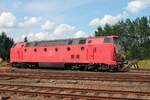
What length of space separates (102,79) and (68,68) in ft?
38.5

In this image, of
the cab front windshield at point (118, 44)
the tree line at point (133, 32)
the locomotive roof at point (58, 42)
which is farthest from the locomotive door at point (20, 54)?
the tree line at point (133, 32)

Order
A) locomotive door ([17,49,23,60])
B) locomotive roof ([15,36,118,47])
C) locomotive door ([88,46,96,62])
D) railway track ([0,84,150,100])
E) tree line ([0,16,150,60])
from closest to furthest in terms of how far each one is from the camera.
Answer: railway track ([0,84,150,100]), locomotive door ([88,46,96,62]), locomotive roof ([15,36,118,47]), locomotive door ([17,49,23,60]), tree line ([0,16,150,60])

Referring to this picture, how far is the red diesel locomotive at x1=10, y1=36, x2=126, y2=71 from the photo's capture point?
93.0 feet

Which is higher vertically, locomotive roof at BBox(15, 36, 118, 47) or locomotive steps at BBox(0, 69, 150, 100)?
locomotive roof at BBox(15, 36, 118, 47)

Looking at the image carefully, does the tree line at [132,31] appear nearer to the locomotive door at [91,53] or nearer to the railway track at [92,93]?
the locomotive door at [91,53]

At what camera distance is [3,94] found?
1535cm

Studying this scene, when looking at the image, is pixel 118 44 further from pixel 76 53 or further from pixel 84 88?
pixel 84 88

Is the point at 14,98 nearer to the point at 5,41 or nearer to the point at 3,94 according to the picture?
the point at 3,94

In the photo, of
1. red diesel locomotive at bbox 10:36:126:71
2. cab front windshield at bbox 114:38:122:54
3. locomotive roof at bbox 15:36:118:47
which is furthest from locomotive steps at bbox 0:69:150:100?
locomotive roof at bbox 15:36:118:47

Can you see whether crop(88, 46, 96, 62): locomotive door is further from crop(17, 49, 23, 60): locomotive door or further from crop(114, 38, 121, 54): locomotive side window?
crop(17, 49, 23, 60): locomotive door

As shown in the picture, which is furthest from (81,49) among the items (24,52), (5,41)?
(5,41)

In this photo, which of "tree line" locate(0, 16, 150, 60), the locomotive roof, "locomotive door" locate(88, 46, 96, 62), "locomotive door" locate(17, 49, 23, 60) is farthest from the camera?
"tree line" locate(0, 16, 150, 60)

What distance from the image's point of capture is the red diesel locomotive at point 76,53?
2834 centimetres

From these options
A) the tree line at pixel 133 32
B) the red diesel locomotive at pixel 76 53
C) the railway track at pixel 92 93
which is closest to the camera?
the railway track at pixel 92 93
